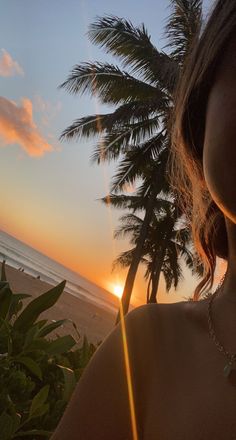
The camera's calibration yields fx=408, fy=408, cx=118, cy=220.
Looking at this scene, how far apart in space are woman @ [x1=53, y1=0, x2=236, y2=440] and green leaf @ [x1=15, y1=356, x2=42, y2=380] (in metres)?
0.60

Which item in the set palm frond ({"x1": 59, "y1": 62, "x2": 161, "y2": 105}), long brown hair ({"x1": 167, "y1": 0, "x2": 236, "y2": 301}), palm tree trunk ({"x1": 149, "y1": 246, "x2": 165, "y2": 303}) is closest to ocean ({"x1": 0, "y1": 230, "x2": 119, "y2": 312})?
palm tree trunk ({"x1": 149, "y1": 246, "x2": 165, "y2": 303})

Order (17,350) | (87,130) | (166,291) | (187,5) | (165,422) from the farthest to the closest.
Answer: (166,291) < (87,130) < (187,5) < (17,350) < (165,422)

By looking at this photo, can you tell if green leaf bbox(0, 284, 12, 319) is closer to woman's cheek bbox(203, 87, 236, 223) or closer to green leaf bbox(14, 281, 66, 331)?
green leaf bbox(14, 281, 66, 331)

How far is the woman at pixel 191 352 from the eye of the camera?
52 cm

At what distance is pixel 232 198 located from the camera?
556 mm

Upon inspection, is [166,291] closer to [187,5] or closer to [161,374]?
[187,5]

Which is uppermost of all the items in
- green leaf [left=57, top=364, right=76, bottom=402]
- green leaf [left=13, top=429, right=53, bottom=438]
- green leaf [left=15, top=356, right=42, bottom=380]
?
green leaf [left=57, top=364, right=76, bottom=402]

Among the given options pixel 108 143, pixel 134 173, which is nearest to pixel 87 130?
pixel 108 143

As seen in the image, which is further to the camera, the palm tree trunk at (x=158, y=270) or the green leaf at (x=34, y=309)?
the palm tree trunk at (x=158, y=270)

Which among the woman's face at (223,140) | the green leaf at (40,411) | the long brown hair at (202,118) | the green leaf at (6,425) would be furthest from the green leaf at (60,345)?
the woman's face at (223,140)

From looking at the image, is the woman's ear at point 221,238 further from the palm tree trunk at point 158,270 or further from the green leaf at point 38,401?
the palm tree trunk at point 158,270

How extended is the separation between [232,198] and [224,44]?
30 cm

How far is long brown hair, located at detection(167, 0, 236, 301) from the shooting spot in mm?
697

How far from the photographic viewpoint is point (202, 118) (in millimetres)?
757
